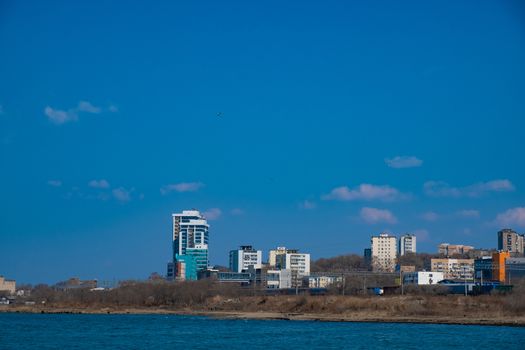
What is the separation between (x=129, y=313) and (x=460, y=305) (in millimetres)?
41134

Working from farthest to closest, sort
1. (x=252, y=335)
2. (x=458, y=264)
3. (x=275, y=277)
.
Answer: (x=458, y=264), (x=275, y=277), (x=252, y=335)

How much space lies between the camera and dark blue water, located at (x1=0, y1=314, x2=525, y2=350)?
142 ft

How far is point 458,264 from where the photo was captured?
169875 millimetres

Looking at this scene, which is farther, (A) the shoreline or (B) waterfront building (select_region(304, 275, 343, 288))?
(B) waterfront building (select_region(304, 275, 343, 288))

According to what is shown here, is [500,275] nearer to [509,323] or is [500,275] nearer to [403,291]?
[403,291]

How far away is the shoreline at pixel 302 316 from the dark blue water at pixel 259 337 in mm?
3667

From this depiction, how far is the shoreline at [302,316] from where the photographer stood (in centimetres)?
6290

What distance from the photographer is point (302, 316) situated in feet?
254

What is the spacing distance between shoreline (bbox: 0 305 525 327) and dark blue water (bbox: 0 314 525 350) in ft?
12.0

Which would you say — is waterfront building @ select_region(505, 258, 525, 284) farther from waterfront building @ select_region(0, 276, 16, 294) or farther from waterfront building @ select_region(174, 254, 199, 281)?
waterfront building @ select_region(0, 276, 16, 294)

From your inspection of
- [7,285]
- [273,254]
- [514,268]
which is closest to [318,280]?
[514,268]

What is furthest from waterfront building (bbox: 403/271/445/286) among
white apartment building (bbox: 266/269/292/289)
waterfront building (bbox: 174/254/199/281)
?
waterfront building (bbox: 174/254/199/281)

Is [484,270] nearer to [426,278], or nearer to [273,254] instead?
[426,278]

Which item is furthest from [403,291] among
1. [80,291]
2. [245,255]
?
[245,255]
